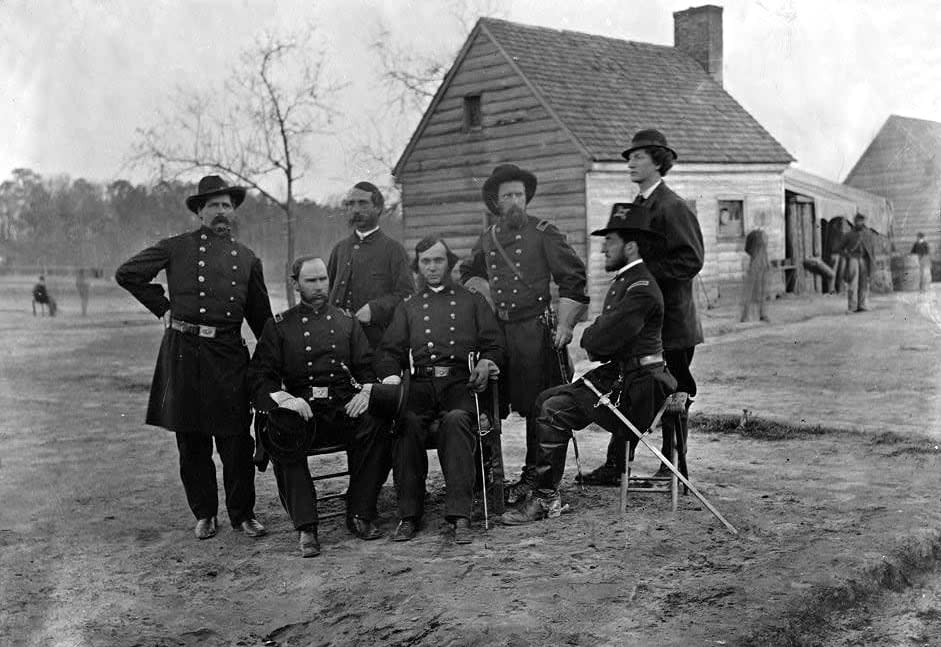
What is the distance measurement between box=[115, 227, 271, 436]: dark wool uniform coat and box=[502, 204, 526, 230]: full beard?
1619 mm

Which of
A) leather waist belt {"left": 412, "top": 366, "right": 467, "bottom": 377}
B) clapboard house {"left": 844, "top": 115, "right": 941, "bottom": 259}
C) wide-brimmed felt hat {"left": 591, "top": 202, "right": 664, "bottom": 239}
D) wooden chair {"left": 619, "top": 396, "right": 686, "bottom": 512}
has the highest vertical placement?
clapboard house {"left": 844, "top": 115, "right": 941, "bottom": 259}

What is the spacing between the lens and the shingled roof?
18094 mm

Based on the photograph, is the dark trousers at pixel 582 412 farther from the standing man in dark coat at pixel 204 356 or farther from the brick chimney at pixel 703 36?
the brick chimney at pixel 703 36

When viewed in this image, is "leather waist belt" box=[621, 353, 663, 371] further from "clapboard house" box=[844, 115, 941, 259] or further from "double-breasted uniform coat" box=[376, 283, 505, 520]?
"clapboard house" box=[844, 115, 941, 259]

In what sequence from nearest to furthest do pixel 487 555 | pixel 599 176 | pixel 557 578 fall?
pixel 557 578, pixel 487 555, pixel 599 176

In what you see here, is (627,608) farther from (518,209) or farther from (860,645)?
(518,209)

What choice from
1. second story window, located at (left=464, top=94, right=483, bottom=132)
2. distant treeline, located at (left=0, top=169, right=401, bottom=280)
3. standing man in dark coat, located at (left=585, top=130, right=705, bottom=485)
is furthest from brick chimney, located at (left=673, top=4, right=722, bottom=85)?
standing man in dark coat, located at (left=585, top=130, right=705, bottom=485)

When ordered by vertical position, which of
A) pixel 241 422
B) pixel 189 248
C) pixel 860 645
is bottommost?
pixel 860 645

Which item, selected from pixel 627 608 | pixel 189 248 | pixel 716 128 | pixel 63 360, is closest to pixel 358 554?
pixel 627 608

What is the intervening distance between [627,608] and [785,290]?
64.7ft

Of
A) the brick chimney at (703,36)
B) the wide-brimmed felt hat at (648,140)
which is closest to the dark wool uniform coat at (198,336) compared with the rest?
the wide-brimmed felt hat at (648,140)

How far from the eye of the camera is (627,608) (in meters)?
3.90

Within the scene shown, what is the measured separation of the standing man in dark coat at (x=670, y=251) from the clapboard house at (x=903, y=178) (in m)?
24.2

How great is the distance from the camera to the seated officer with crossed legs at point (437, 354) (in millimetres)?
5219
